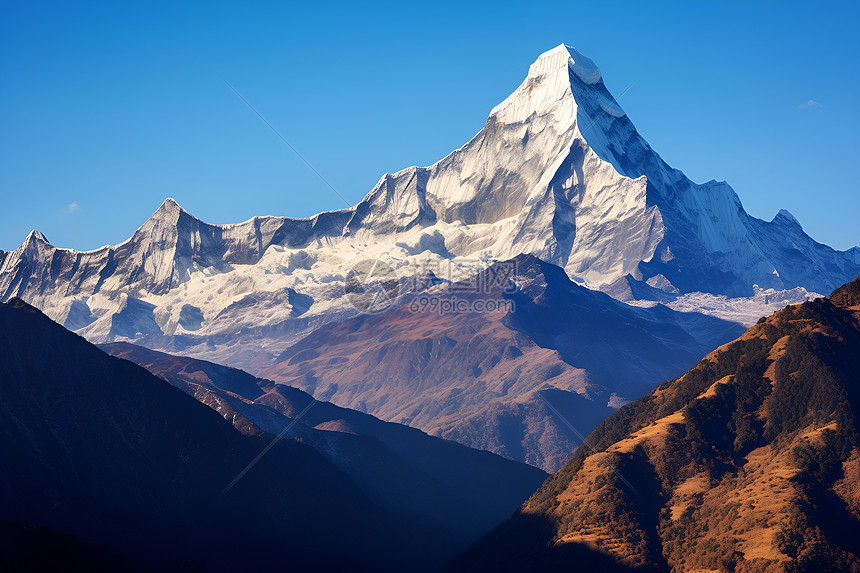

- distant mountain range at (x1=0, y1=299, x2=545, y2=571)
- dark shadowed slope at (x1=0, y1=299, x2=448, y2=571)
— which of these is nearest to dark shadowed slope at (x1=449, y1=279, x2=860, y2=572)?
dark shadowed slope at (x1=0, y1=299, x2=448, y2=571)

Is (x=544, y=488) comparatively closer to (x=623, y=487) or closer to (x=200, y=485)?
(x=623, y=487)

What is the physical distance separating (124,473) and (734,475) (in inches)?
4340

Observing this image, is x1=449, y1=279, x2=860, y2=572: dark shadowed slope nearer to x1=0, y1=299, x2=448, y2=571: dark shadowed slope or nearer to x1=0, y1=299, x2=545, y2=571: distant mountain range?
x1=0, y1=299, x2=448, y2=571: dark shadowed slope

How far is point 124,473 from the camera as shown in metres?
177

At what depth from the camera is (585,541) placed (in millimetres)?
142375

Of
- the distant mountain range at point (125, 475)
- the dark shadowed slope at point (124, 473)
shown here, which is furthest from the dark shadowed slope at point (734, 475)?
the distant mountain range at point (125, 475)

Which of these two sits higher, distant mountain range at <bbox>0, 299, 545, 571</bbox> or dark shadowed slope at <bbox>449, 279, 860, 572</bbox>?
distant mountain range at <bbox>0, 299, 545, 571</bbox>

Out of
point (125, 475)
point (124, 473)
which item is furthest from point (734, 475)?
point (124, 473)

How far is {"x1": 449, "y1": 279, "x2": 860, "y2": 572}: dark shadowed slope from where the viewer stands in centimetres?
12394

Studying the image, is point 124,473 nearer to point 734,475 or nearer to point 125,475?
point 125,475

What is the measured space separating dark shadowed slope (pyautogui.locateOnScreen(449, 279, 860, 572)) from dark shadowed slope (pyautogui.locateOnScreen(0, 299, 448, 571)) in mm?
41415

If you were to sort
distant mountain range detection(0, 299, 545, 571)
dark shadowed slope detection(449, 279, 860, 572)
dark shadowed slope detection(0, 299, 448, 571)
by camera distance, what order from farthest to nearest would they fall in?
dark shadowed slope detection(0, 299, 448, 571), distant mountain range detection(0, 299, 545, 571), dark shadowed slope detection(449, 279, 860, 572)

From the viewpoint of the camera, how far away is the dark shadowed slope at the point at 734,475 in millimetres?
123938

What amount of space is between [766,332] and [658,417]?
24267mm
